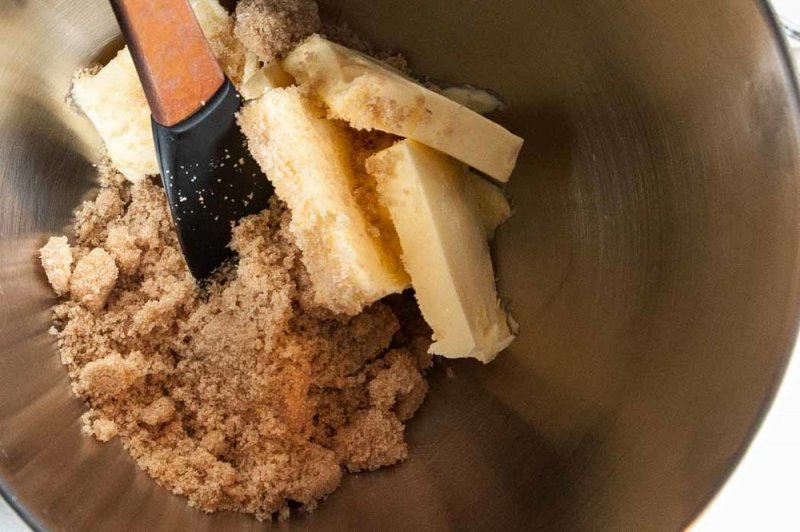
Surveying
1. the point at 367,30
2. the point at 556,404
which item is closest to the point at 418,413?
the point at 556,404

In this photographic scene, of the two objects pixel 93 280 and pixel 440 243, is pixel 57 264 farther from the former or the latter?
pixel 440 243

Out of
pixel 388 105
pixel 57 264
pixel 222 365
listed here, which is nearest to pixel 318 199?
pixel 388 105

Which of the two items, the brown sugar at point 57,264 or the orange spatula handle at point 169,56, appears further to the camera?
the brown sugar at point 57,264

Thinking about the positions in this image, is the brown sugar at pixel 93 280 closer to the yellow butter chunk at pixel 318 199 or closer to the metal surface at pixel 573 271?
the metal surface at pixel 573 271

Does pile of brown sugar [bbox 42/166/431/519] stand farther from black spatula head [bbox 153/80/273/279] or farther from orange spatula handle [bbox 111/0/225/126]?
orange spatula handle [bbox 111/0/225/126]

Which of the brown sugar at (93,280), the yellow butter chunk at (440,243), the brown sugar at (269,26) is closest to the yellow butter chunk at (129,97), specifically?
the brown sugar at (269,26)

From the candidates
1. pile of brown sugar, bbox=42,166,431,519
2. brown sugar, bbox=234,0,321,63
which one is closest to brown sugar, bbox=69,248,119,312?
pile of brown sugar, bbox=42,166,431,519
